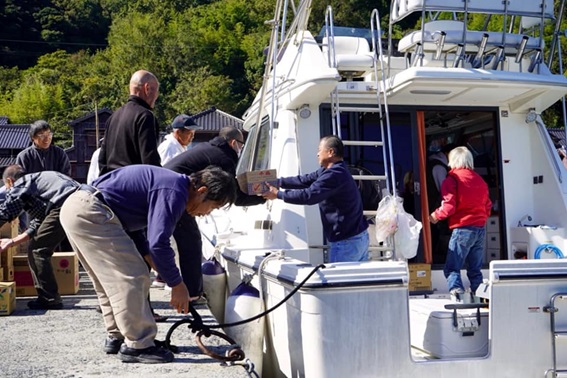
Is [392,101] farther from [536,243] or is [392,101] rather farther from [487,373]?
[487,373]

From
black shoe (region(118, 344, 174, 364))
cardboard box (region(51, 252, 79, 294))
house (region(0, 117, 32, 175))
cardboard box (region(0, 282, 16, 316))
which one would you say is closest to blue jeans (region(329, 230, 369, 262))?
black shoe (region(118, 344, 174, 364))

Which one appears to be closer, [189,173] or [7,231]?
[189,173]

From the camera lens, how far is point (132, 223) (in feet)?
11.2

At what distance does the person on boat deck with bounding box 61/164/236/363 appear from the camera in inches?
128

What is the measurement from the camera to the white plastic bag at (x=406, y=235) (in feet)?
15.9

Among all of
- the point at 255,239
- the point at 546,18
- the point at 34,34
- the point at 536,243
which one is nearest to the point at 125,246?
the point at 255,239

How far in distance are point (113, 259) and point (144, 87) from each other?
68.2 inches

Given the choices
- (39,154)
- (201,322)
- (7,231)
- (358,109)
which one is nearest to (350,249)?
(358,109)

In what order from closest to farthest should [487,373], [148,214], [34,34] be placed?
[148,214] → [487,373] → [34,34]

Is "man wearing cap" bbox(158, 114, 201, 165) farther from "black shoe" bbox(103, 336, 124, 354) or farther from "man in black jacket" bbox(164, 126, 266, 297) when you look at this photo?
"black shoe" bbox(103, 336, 124, 354)

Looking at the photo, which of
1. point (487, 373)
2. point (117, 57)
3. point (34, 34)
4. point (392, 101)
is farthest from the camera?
point (34, 34)

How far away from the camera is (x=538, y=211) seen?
232 inches

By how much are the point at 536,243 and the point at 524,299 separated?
2.10 metres

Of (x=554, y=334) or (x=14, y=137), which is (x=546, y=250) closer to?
(x=554, y=334)
